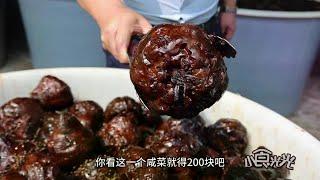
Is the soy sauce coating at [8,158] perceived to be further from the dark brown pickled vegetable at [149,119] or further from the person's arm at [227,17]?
the person's arm at [227,17]

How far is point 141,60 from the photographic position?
2.60ft

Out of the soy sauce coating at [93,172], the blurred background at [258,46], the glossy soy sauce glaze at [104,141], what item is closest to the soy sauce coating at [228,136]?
the glossy soy sauce glaze at [104,141]

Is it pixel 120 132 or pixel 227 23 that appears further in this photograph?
pixel 227 23

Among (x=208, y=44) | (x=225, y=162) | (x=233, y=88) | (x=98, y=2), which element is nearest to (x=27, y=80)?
(x=98, y=2)

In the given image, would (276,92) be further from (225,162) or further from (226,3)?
(225,162)

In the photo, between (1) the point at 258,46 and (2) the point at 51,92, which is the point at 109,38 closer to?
(2) the point at 51,92

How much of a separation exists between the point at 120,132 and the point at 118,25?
0.30 metres

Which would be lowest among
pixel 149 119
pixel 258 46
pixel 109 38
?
pixel 258 46

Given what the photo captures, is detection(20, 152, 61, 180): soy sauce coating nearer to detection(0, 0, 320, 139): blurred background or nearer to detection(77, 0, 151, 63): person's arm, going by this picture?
detection(77, 0, 151, 63): person's arm

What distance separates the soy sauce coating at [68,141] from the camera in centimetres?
104

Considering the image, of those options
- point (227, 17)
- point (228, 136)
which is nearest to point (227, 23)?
point (227, 17)

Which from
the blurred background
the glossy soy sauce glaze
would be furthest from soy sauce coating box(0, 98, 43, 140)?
the blurred background

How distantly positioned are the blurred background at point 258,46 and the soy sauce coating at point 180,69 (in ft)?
3.87

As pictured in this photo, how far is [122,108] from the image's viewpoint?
1.23 metres
